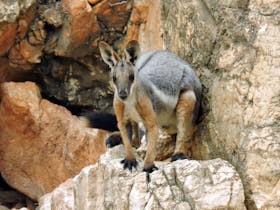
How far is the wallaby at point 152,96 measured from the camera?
657 cm

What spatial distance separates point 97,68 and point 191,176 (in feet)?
17.9

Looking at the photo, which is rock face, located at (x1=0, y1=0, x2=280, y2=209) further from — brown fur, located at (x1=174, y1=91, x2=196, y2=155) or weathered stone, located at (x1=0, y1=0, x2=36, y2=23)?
brown fur, located at (x1=174, y1=91, x2=196, y2=155)

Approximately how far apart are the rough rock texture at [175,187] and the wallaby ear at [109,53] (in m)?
1.00

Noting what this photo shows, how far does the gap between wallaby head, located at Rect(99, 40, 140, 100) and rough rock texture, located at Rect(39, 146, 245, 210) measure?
0.73m

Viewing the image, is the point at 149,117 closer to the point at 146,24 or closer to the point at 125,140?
the point at 125,140

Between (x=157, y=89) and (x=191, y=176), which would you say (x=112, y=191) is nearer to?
(x=191, y=176)

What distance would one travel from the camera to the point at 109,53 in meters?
6.77

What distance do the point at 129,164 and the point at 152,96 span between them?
87cm

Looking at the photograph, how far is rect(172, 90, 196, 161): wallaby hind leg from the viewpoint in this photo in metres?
7.12

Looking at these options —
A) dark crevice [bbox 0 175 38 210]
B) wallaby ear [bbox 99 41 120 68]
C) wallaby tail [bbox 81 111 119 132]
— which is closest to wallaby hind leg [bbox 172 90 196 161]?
wallaby ear [bbox 99 41 120 68]

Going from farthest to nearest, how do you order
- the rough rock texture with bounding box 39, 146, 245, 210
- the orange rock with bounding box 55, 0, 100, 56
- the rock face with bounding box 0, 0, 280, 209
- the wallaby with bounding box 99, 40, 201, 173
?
the orange rock with bounding box 55, 0, 100, 56, the wallaby with bounding box 99, 40, 201, 173, the rock face with bounding box 0, 0, 280, 209, the rough rock texture with bounding box 39, 146, 245, 210

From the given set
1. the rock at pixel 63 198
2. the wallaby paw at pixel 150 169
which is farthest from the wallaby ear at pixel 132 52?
the rock at pixel 63 198

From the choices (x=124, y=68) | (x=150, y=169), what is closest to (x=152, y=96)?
(x=124, y=68)

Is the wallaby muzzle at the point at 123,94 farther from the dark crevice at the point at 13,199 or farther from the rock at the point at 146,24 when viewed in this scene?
the dark crevice at the point at 13,199
